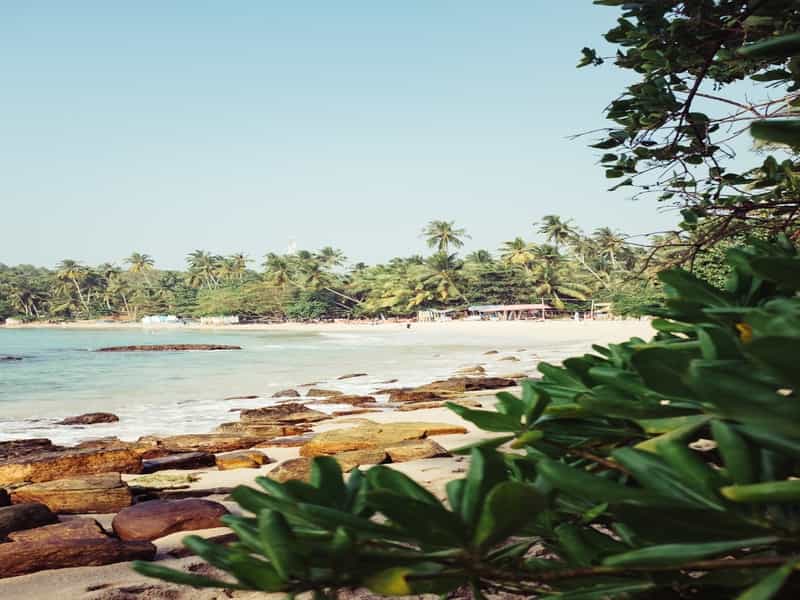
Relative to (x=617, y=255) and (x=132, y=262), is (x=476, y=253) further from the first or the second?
(x=132, y=262)

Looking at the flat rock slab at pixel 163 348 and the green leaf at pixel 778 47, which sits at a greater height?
the green leaf at pixel 778 47

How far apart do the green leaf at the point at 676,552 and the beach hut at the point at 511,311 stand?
58.8 m

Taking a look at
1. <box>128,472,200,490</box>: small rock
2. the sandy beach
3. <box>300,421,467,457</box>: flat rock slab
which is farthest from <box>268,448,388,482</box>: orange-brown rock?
<box>300,421,467,457</box>: flat rock slab

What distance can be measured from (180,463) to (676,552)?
226 inches

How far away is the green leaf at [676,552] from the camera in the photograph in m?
0.42

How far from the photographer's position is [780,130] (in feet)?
1.39

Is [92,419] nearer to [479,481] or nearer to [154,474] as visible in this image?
[154,474]

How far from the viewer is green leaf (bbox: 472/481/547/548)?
0.44m

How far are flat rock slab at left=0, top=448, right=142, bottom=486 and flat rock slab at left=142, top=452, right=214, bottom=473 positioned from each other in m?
0.12

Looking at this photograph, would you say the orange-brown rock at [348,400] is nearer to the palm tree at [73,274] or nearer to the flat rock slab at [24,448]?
the flat rock slab at [24,448]

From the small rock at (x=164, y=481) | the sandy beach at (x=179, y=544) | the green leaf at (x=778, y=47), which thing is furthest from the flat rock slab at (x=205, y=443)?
the green leaf at (x=778, y=47)

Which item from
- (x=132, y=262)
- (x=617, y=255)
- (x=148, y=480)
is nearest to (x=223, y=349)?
(x=148, y=480)

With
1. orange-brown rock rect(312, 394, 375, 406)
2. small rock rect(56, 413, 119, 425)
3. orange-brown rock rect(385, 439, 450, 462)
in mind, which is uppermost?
orange-brown rock rect(385, 439, 450, 462)

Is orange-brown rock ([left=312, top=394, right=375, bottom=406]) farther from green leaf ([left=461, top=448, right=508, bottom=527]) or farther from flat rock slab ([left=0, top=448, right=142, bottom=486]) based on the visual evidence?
green leaf ([left=461, top=448, right=508, bottom=527])
